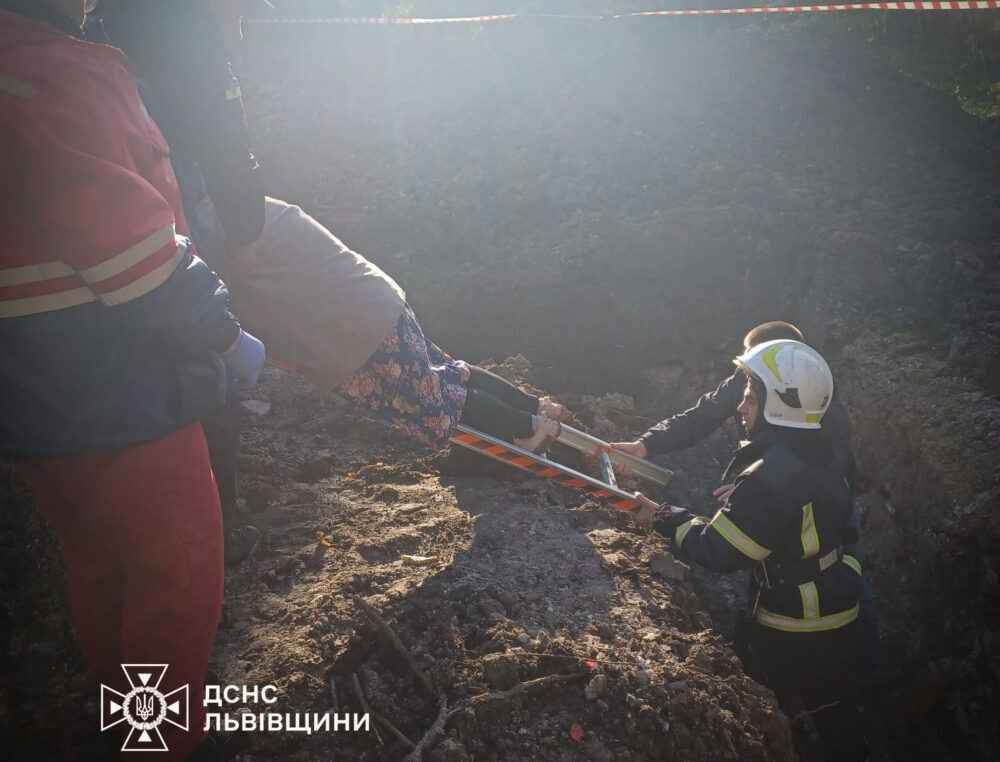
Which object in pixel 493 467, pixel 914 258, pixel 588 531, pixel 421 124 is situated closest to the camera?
pixel 588 531

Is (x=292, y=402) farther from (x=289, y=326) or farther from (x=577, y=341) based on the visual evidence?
(x=577, y=341)

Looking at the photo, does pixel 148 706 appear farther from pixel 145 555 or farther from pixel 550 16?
pixel 550 16

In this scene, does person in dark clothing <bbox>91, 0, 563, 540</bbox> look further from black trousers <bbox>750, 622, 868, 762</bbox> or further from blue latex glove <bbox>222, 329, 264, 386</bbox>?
black trousers <bbox>750, 622, 868, 762</bbox>

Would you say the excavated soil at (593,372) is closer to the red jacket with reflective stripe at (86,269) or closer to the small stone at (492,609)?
the small stone at (492,609)

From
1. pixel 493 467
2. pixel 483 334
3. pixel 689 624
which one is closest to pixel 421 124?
pixel 483 334

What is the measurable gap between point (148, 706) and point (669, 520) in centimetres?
205

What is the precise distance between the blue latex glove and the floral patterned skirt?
2.63ft

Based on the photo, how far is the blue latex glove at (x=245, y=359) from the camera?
1906 millimetres

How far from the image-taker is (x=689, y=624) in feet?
9.57

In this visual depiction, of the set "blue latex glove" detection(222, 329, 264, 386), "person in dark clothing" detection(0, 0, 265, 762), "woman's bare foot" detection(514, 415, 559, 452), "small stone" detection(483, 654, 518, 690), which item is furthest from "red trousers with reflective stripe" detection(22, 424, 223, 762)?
"woman's bare foot" detection(514, 415, 559, 452)

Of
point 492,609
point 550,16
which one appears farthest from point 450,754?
point 550,16

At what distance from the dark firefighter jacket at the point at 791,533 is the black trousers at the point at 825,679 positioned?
0.25 ft

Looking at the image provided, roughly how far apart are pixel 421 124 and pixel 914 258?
14.0 feet

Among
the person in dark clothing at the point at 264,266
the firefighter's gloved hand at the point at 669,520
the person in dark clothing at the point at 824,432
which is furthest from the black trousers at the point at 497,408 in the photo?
the firefighter's gloved hand at the point at 669,520
